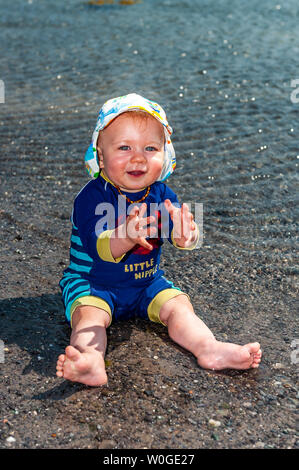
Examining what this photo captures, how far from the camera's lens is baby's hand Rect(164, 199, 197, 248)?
326cm

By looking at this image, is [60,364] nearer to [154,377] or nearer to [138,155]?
[154,377]

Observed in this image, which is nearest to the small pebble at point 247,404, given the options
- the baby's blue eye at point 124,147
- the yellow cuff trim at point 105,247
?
the yellow cuff trim at point 105,247

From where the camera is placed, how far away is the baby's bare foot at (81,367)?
298 centimetres

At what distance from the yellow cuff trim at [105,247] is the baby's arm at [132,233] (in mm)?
20

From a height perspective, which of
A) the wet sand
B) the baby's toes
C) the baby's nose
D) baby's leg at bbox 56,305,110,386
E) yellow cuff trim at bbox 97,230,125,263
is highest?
the baby's nose

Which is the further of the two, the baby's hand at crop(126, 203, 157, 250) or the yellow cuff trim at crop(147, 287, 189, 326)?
the yellow cuff trim at crop(147, 287, 189, 326)

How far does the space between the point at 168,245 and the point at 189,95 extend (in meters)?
3.82

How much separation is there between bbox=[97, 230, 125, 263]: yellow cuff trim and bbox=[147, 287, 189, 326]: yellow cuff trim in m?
0.45

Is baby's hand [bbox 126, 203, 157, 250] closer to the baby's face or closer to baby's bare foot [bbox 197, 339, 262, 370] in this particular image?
the baby's face

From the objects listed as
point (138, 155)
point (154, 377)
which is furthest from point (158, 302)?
point (138, 155)

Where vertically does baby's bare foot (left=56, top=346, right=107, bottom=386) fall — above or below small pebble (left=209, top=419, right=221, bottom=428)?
above

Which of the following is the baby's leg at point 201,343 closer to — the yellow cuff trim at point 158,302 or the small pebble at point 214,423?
the yellow cuff trim at point 158,302

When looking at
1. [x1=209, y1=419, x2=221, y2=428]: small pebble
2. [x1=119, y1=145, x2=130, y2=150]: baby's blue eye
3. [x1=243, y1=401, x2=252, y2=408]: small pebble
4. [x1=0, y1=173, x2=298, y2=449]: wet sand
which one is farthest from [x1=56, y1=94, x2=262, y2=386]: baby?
[x1=209, y1=419, x2=221, y2=428]: small pebble
